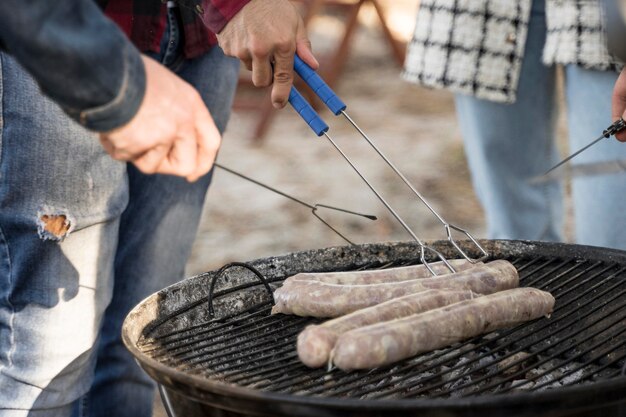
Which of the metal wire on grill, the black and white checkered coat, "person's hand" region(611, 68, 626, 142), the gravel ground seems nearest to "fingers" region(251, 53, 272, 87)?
the metal wire on grill

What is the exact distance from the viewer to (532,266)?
7.79 feet

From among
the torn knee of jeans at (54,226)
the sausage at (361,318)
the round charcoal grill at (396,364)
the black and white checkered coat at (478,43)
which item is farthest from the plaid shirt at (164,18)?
the black and white checkered coat at (478,43)

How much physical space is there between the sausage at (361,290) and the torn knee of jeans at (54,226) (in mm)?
609

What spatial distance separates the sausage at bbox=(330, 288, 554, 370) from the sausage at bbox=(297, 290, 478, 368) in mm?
28

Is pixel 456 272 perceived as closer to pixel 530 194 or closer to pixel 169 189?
pixel 169 189

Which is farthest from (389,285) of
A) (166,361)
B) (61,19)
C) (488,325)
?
(61,19)

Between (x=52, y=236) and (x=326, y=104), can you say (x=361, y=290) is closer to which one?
(x=326, y=104)

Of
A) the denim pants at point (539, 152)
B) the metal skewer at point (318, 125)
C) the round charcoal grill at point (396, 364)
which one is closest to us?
the round charcoal grill at point (396, 364)

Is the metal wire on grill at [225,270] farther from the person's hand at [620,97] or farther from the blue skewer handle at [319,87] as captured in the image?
the person's hand at [620,97]

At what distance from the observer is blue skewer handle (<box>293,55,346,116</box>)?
2074 mm

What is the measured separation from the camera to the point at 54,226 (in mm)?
2248

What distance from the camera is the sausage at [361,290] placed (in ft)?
6.48

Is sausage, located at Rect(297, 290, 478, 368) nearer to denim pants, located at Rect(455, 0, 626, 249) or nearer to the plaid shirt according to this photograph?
the plaid shirt

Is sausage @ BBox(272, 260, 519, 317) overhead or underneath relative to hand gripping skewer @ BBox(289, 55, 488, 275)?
underneath
